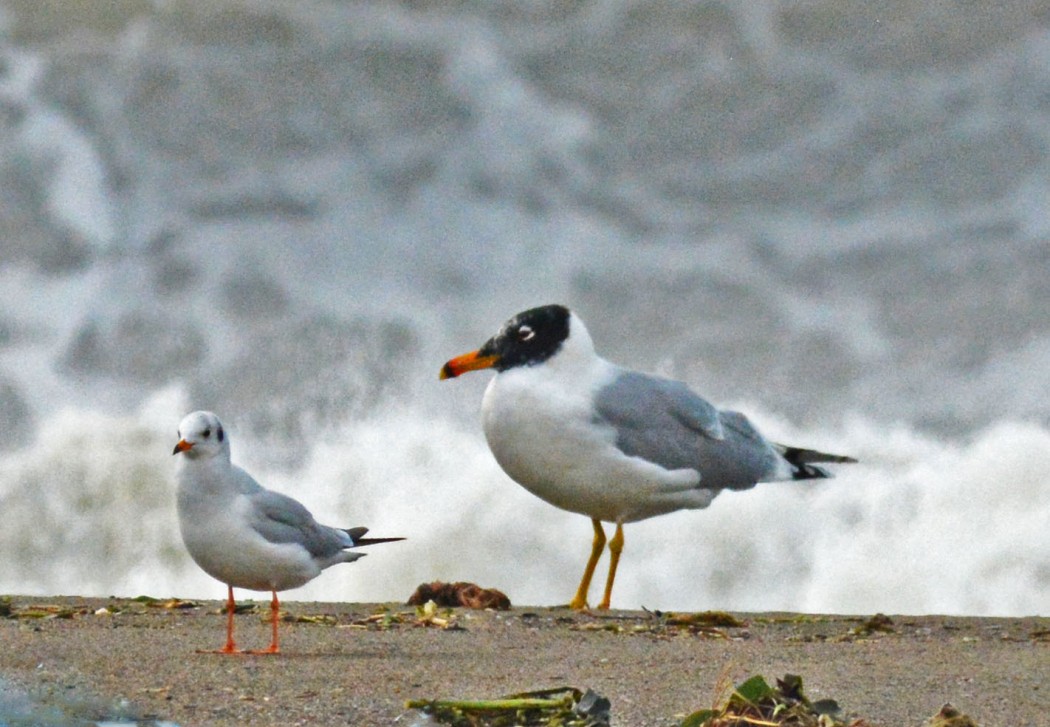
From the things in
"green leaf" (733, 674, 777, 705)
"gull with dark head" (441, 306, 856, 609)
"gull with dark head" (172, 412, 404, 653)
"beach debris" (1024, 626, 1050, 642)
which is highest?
"gull with dark head" (441, 306, 856, 609)

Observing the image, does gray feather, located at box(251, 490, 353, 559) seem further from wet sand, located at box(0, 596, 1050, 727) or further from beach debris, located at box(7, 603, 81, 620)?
beach debris, located at box(7, 603, 81, 620)

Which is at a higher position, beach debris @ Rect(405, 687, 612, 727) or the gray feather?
the gray feather

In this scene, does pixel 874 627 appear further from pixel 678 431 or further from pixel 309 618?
pixel 309 618

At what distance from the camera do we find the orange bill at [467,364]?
7.78m

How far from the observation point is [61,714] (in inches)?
171

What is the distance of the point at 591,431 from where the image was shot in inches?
292

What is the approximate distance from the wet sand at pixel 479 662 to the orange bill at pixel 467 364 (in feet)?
4.04

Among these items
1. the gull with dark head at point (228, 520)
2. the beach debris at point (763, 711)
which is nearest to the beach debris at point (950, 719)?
the beach debris at point (763, 711)

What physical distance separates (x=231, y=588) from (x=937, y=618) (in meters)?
3.18

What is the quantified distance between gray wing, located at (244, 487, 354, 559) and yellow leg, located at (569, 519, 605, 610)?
1813 mm

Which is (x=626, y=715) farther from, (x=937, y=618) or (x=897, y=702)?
(x=937, y=618)

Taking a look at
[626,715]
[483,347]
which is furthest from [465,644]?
[483,347]

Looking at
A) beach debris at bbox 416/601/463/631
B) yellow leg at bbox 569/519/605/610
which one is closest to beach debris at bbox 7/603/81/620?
beach debris at bbox 416/601/463/631

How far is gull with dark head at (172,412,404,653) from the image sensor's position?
18.2 ft
